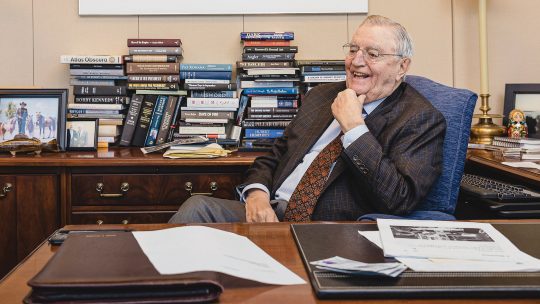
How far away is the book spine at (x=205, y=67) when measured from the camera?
8.97ft

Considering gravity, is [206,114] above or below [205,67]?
below

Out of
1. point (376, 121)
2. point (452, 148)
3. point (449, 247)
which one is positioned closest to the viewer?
point (449, 247)

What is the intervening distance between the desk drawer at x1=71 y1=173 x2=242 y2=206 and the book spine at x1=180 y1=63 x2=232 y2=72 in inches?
22.8

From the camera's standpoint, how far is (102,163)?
2.35 meters

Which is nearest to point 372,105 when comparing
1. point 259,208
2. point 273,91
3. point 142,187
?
point 259,208

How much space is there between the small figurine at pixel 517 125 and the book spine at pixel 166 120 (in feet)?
5.23

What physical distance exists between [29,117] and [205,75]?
33.2 inches

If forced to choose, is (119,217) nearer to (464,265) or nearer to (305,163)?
(305,163)

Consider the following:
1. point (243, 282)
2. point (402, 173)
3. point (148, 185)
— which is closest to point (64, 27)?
point (148, 185)

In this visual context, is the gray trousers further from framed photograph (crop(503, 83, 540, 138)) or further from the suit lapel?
framed photograph (crop(503, 83, 540, 138))

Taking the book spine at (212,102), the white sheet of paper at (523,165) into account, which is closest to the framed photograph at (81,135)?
the book spine at (212,102)

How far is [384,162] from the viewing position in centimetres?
168

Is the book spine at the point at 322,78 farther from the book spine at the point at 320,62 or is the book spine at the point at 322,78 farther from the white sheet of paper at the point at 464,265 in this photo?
the white sheet of paper at the point at 464,265

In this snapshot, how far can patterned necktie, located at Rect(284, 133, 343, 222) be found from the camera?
185cm
